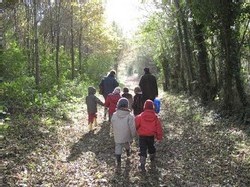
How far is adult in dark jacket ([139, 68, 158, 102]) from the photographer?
15.2m

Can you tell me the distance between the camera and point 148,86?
15.3 m

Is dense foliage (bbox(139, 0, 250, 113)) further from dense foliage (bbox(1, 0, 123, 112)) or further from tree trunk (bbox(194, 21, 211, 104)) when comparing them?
dense foliage (bbox(1, 0, 123, 112))

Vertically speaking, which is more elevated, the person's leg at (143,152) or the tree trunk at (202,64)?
the tree trunk at (202,64)

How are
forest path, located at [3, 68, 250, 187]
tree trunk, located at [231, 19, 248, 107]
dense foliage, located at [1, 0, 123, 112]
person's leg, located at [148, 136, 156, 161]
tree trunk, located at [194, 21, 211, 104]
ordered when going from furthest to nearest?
1. tree trunk, located at [194, 21, 211, 104]
2. dense foliage, located at [1, 0, 123, 112]
3. tree trunk, located at [231, 19, 248, 107]
4. person's leg, located at [148, 136, 156, 161]
5. forest path, located at [3, 68, 250, 187]

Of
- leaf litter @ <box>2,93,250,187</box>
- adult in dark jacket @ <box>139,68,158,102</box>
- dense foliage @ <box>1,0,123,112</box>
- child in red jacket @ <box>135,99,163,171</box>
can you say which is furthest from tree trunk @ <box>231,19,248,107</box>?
dense foliage @ <box>1,0,123,112</box>

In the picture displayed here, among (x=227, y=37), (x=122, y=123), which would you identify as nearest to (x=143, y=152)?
(x=122, y=123)

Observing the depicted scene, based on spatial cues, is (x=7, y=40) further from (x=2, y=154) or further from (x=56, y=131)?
(x=2, y=154)

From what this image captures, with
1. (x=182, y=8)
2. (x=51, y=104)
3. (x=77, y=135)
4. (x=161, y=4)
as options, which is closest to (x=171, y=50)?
(x=161, y=4)

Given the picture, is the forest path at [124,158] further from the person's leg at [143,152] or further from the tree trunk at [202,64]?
the tree trunk at [202,64]

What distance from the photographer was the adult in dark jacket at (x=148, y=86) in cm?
1523

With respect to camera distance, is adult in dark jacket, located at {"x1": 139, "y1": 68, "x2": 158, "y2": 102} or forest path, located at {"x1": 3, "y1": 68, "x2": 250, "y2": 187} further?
adult in dark jacket, located at {"x1": 139, "y1": 68, "x2": 158, "y2": 102}

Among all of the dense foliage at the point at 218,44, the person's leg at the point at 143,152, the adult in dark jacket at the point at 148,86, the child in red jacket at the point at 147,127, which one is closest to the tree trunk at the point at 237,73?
the dense foliage at the point at 218,44

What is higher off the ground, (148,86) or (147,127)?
(148,86)

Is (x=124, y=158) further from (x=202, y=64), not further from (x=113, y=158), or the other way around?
(x=202, y=64)
